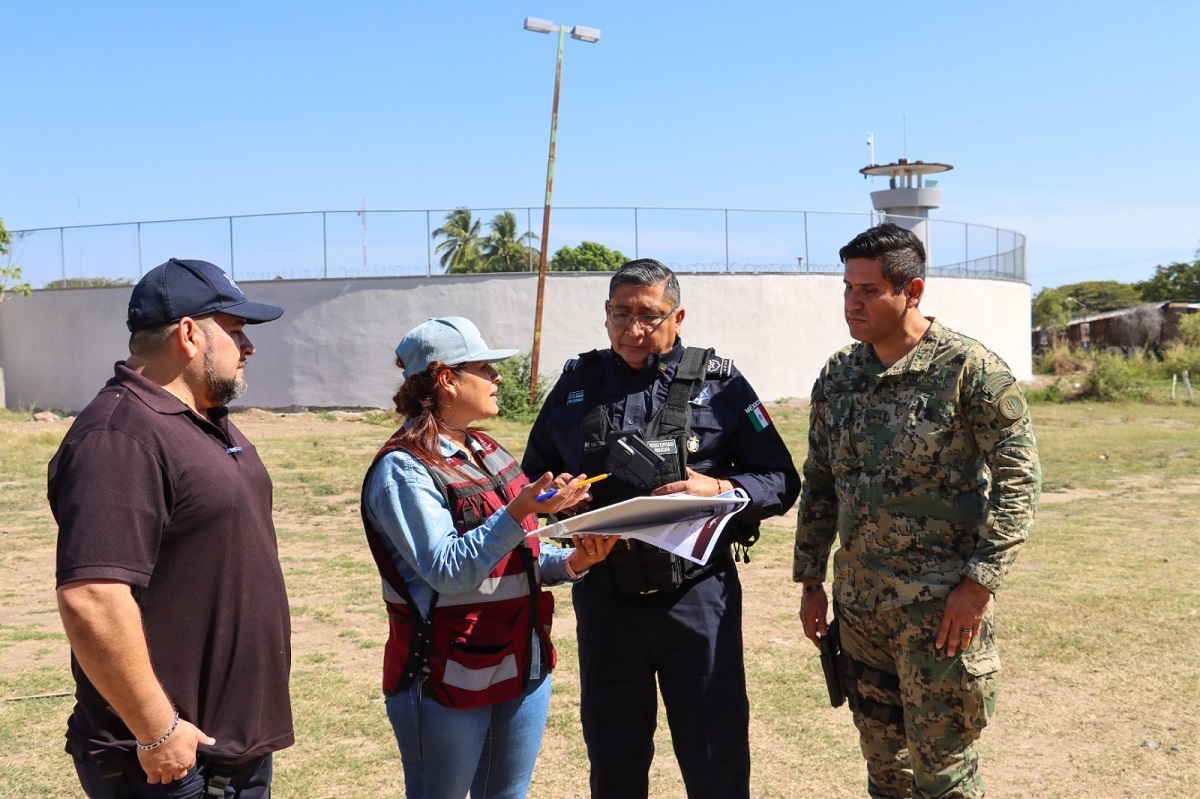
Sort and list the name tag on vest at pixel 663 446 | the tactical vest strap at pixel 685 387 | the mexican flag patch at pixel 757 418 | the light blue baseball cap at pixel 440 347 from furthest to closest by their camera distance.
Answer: the mexican flag patch at pixel 757 418 → the tactical vest strap at pixel 685 387 → the name tag on vest at pixel 663 446 → the light blue baseball cap at pixel 440 347

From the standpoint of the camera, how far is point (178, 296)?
7.82ft

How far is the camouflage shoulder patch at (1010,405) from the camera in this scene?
10.1 feet

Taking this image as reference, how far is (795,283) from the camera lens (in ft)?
95.1

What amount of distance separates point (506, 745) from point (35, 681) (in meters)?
3.96

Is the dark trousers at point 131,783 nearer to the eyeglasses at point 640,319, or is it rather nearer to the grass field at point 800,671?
the eyeglasses at point 640,319

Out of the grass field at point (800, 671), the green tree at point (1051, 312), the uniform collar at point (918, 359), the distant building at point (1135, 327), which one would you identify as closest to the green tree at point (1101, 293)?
the green tree at point (1051, 312)

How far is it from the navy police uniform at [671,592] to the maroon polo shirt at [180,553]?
1.15m

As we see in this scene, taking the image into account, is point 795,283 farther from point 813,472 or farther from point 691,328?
point 813,472

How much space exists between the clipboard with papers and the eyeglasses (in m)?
0.64

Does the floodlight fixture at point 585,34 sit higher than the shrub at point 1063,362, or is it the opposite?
the floodlight fixture at point 585,34

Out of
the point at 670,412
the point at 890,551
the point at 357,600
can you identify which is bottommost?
the point at 357,600

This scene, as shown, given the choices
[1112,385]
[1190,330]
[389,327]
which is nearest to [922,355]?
[389,327]

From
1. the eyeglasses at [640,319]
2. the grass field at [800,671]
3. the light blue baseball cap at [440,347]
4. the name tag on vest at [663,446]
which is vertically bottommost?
the grass field at [800,671]

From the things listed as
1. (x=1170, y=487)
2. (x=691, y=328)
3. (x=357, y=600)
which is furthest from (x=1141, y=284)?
(x=357, y=600)
